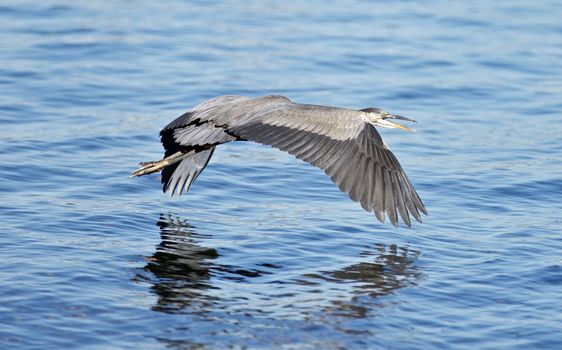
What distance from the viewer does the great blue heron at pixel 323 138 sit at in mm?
8844

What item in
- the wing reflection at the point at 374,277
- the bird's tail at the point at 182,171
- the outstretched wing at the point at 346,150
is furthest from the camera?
the bird's tail at the point at 182,171

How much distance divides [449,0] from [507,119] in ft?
24.3

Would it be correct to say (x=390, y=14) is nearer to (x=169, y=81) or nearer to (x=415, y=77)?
(x=415, y=77)

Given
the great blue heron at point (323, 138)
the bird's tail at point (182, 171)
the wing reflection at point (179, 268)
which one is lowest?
the wing reflection at point (179, 268)

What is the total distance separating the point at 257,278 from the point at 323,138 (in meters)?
1.46

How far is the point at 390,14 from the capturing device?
2017 cm

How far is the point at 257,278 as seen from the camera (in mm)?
8609

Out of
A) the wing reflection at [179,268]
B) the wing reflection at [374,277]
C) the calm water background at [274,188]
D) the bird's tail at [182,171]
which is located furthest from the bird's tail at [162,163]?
the wing reflection at [374,277]

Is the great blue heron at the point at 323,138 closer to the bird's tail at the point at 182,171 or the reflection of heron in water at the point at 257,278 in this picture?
the bird's tail at the point at 182,171

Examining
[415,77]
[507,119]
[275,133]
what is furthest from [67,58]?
[275,133]

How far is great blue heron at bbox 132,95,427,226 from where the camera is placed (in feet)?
29.0

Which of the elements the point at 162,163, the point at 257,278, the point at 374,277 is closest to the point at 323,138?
the point at 374,277

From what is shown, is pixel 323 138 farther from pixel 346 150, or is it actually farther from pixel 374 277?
pixel 374 277

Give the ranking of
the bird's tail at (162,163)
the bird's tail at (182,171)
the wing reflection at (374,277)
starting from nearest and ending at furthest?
the wing reflection at (374,277), the bird's tail at (162,163), the bird's tail at (182,171)
